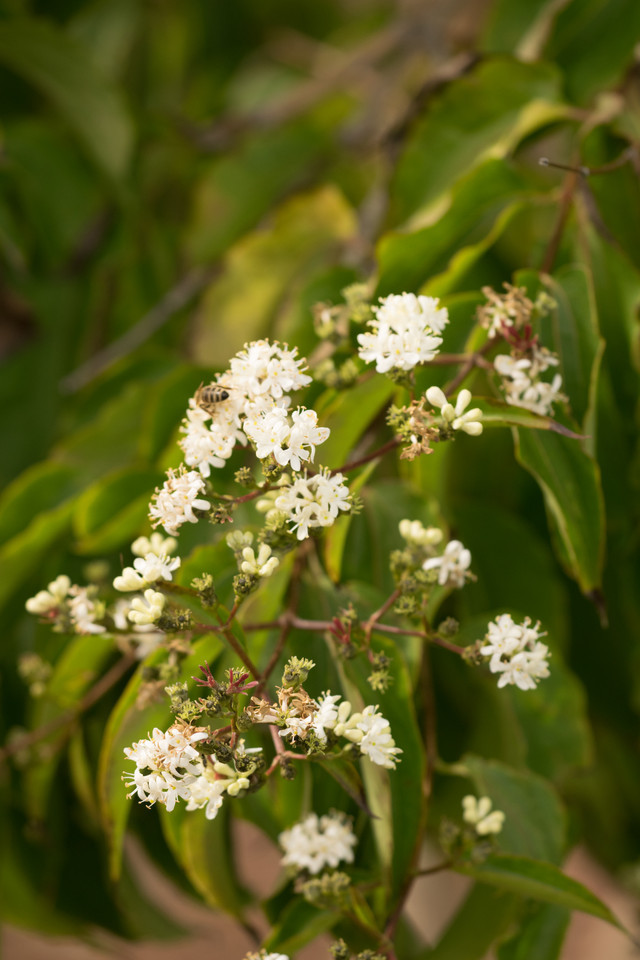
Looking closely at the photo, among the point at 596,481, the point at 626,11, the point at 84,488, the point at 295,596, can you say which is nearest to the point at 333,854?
the point at 295,596

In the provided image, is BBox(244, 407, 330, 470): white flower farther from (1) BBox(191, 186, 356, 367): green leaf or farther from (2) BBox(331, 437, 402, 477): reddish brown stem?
(1) BBox(191, 186, 356, 367): green leaf

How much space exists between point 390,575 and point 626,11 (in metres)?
0.56

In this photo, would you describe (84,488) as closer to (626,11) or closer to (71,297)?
(71,297)

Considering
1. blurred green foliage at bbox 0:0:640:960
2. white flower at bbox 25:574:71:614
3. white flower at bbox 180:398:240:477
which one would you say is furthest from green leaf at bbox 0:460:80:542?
white flower at bbox 180:398:240:477

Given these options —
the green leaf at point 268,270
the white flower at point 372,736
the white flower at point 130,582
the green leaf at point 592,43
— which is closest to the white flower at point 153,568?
the white flower at point 130,582

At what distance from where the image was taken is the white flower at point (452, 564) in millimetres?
405

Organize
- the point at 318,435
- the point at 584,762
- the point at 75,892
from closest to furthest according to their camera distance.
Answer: the point at 318,435 → the point at 584,762 → the point at 75,892

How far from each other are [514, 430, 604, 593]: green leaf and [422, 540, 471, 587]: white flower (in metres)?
0.06

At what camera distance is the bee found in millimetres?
386

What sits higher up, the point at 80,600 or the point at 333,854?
the point at 80,600

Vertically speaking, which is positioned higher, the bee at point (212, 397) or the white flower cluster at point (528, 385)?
the bee at point (212, 397)

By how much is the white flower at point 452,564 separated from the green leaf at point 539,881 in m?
0.16

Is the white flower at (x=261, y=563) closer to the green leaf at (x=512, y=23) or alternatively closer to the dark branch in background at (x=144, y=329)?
the dark branch in background at (x=144, y=329)

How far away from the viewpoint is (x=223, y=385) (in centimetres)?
38
